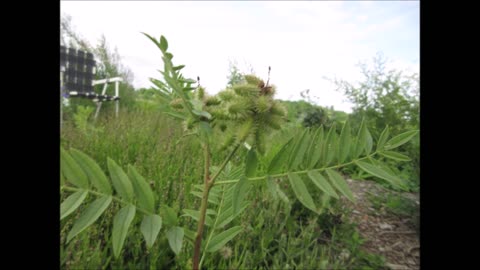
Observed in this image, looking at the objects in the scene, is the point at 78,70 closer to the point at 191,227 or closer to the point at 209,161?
the point at 191,227

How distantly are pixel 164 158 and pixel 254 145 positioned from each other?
1.61 m

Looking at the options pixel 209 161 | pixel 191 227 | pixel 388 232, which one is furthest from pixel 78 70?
pixel 209 161

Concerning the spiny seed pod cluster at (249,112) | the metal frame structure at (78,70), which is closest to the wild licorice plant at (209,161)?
the spiny seed pod cluster at (249,112)

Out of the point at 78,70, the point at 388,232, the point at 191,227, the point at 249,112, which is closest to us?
the point at 249,112

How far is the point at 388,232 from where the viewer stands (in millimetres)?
2434

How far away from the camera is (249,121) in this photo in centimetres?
40

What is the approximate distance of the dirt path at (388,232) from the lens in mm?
2088

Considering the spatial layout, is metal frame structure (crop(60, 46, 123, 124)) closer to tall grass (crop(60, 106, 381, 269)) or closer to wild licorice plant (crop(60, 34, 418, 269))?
tall grass (crop(60, 106, 381, 269))

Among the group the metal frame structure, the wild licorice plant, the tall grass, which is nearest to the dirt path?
the tall grass
